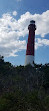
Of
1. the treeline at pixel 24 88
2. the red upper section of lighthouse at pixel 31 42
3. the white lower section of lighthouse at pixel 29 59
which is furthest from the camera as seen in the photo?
the red upper section of lighthouse at pixel 31 42

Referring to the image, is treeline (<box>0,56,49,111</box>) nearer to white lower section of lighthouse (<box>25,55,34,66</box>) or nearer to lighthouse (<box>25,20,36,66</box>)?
white lower section of lighthouse (<box>25,55,34,66</box>)

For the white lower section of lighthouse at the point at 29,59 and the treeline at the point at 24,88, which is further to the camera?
the white lower section of lighthouse at the point at 29,59

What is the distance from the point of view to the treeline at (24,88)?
47.0ft

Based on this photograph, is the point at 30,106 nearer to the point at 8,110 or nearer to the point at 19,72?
the point at 8,110

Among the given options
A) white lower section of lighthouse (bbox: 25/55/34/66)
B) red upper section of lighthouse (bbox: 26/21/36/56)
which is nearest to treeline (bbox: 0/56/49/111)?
white lower section of lighthouse (bbox: 25/55/34/66)

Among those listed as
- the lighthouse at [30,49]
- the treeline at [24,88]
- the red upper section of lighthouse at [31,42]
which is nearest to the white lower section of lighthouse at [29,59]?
the lighthouse at [30,49]

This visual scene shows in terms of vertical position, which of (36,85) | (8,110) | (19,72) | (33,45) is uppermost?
(33,45)

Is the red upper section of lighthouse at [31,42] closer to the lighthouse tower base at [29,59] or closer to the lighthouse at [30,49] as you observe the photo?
the lighthouse at [30,49]

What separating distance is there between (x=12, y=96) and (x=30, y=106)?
5.29 feet

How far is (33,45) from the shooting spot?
40219 millimetres

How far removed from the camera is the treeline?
1431cm

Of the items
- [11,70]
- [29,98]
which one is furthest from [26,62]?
[29,98]

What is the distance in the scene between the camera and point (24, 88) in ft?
81.4

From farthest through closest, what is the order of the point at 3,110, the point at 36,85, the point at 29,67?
the point at 29,67 → the point at 36,85 → the point at 3,110
